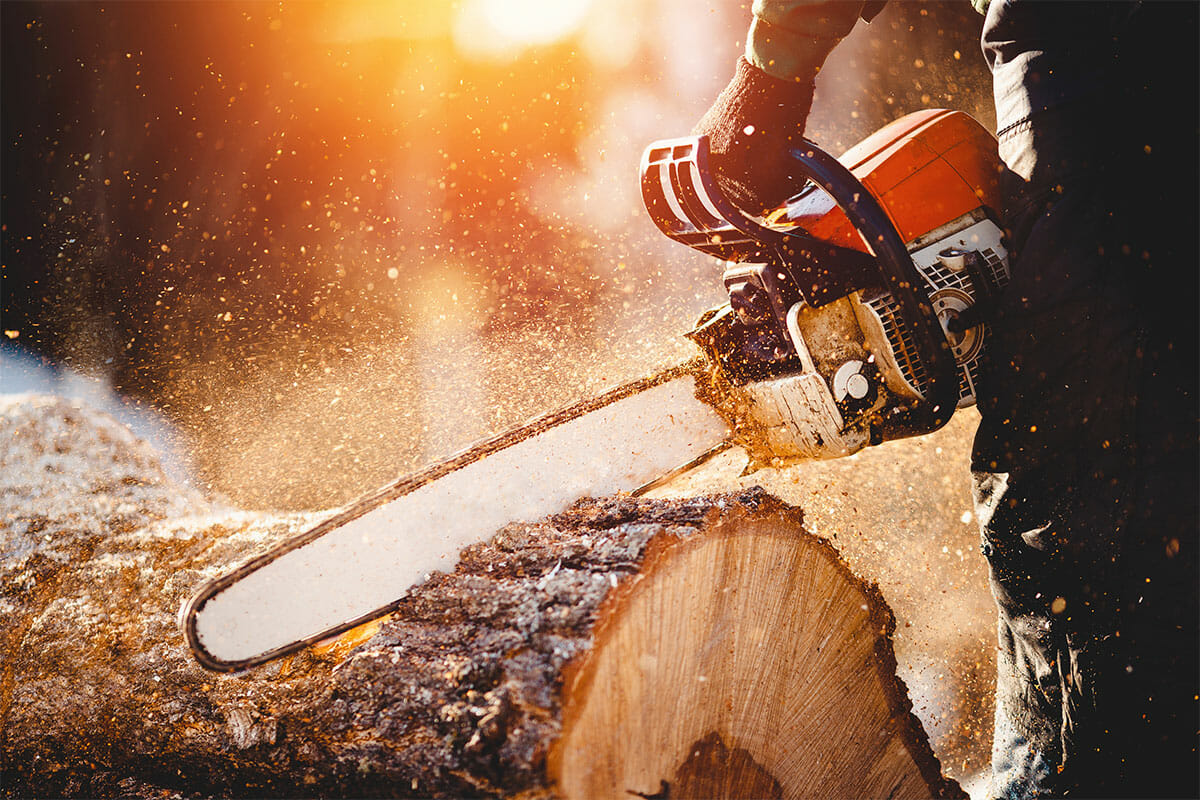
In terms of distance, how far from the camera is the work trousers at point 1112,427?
104 cm

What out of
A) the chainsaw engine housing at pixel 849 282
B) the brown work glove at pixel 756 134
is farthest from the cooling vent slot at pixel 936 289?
the brown work glove at pixel 756 134

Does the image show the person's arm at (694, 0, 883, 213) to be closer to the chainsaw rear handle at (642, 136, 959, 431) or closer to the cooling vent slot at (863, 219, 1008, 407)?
the chainsaw rear handle at (642, 136, 959, 431)

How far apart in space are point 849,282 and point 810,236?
12cm

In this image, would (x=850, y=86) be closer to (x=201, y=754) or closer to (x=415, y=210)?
(x=415, y=210)

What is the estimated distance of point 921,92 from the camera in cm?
372

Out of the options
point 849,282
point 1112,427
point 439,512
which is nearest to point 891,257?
point 849,282

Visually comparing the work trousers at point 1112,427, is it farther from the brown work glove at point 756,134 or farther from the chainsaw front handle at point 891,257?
the brown work glove at point 756,134

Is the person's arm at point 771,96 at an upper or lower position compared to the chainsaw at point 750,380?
upper

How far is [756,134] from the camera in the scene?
1.13 m

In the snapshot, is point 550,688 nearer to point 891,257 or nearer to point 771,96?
point 891,257

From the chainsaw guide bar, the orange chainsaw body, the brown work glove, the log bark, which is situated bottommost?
the log bark

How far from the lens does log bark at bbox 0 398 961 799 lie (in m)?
0.82

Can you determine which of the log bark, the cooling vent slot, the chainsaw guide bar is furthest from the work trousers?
the chainsaw guide bar

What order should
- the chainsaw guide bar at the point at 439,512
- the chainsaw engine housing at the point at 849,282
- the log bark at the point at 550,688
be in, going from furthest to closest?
1. the chainsaw guide bar at the point at 439,512
2. the chainsaw engine housing at the point at 849,282
3. the log bark at the point at 550,688
